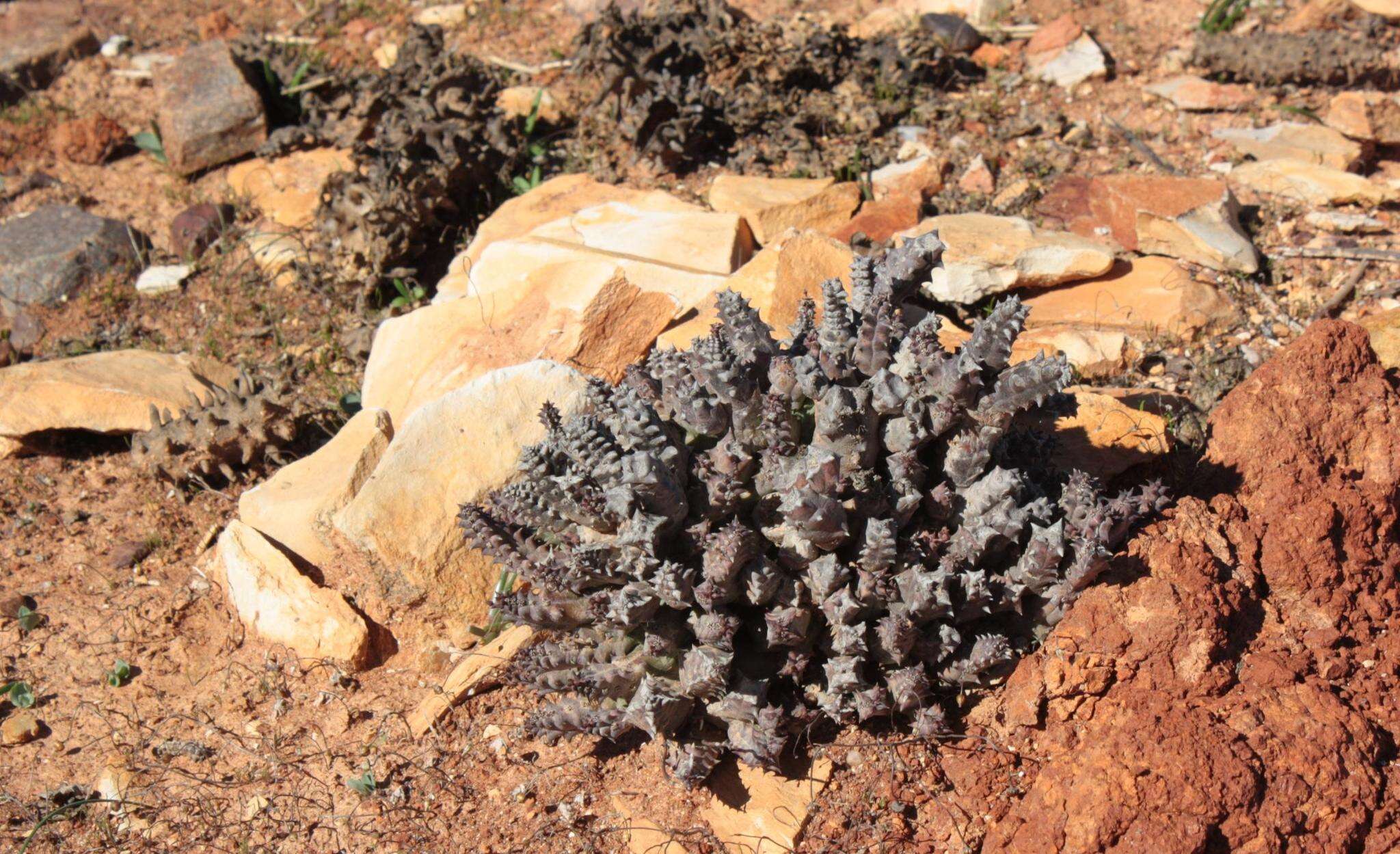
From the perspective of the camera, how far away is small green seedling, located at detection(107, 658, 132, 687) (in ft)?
12.6

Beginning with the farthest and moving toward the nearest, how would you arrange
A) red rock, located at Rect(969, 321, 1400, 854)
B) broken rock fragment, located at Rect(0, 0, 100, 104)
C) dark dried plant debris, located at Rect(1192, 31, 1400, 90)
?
1. broken rock fragment, located at Rect(0, 0, 100, 104)
2. dark dried plant debris, located at Rect(1192, 31, 1400, 90)
3. red rock, located at Rect(969, 321, 1400, 854)

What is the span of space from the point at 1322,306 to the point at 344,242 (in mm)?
4436

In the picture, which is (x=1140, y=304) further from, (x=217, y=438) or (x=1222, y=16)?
(x=217, y=438)

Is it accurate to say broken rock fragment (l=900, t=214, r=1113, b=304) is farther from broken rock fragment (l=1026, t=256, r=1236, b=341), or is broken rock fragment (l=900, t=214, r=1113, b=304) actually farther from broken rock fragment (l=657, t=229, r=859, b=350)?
broken rock fragment (l=657, t=229, r=859, b=350)

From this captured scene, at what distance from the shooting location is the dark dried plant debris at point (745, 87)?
229 inches

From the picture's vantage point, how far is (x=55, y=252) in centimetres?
589

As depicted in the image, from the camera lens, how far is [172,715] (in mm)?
3709

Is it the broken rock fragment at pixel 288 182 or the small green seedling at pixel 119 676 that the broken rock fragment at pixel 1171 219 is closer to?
the broken rock fragment at pixel 288 182

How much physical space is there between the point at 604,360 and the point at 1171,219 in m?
2.48

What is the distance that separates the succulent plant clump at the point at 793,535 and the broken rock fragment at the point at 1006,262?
1.44m

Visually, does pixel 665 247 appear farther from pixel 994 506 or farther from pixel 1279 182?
pixel 1279 182

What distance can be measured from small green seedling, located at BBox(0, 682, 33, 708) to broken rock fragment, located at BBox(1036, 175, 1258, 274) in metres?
4.54

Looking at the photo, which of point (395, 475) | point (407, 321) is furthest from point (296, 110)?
point (395, 475)

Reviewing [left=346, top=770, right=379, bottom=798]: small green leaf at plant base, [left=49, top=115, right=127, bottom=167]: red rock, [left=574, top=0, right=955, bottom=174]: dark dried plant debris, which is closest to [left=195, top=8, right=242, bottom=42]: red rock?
[left=49, top=115, right=127, bottom=167]: red rock
